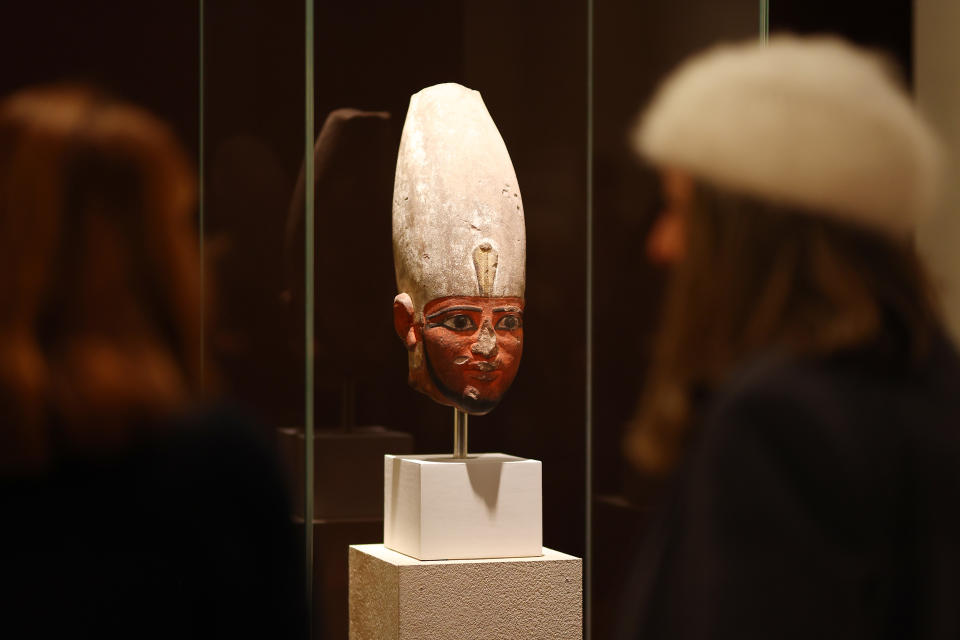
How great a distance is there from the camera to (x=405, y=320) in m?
4.23

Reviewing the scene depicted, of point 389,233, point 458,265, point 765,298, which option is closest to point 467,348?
point 458,265

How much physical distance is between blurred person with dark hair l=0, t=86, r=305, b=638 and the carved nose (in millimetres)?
2614

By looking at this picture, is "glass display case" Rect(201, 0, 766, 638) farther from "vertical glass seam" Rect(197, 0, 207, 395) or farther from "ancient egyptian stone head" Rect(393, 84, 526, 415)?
"ancient egyptian stone head" Rect(393, 84, 526, 415)

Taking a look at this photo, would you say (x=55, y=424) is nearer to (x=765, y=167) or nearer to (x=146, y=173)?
(x=146, y=173)

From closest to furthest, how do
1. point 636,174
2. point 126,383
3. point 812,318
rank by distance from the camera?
point 126,383, point 812,318, point 636,174

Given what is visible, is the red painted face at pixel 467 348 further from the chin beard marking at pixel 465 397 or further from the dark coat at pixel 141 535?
the dark coat at pixel 141 535

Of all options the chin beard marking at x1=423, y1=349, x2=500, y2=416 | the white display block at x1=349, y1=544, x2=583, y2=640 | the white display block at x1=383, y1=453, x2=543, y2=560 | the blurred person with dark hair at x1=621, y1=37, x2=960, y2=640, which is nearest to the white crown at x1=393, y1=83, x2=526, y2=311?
the chin beard marking at x1=423, y1=349, x2=500, y2=416

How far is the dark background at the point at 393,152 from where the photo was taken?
4.24 metres

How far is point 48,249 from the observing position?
4.91 feet

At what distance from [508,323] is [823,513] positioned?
9.00ft

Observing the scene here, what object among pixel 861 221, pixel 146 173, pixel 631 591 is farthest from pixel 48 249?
pixel 861 221

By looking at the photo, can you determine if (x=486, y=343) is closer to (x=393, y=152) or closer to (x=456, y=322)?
(x=456, y=322)

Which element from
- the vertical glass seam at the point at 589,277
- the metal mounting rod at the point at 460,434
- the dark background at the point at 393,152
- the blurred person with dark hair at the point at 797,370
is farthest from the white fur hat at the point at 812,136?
the vertical glass seam at the point at 589,277

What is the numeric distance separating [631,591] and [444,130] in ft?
9.19
